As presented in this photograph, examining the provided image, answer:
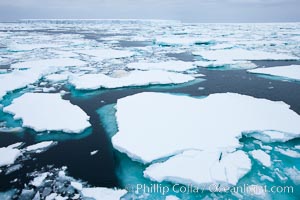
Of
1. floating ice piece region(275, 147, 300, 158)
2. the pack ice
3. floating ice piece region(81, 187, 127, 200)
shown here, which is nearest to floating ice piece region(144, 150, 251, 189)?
the pack ice

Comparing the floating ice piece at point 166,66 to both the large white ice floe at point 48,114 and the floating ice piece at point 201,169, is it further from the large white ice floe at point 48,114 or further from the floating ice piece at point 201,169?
the floating ice piece at point 201,169

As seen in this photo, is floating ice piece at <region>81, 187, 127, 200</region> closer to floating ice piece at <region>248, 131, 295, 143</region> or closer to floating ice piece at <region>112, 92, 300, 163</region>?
floating ice piece at <region>112, 92, 300, 163</region>

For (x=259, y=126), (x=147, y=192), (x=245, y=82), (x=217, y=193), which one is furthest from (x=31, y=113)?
(x=245, y=82)

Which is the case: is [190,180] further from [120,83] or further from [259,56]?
[259,56]

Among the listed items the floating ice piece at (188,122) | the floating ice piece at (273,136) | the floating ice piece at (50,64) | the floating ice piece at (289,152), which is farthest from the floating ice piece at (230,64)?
the floating ice piece at (289,152)

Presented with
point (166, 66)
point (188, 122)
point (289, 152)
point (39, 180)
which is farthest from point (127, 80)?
point (289, 152)

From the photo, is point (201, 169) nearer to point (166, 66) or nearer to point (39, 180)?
point (39, 180)
